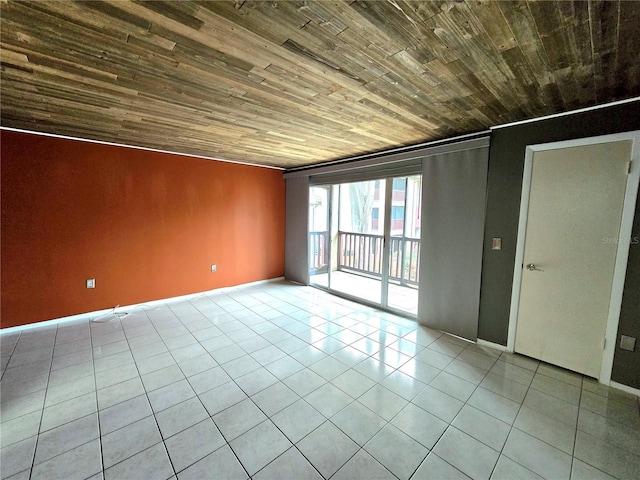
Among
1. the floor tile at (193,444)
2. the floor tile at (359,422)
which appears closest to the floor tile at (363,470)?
the floor tile at (359,422)

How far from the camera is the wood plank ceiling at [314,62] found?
1.25m

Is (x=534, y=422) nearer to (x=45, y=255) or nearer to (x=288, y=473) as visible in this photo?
(x=288, y=473)

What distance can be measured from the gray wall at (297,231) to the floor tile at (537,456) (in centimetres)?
400

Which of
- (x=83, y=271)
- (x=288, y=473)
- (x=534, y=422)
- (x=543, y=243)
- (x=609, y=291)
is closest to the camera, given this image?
(x=288, y=473)

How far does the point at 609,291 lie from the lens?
226cm

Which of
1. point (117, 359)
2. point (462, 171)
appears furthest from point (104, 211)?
point (462, 171)

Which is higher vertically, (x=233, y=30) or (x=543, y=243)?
(x=233, y=30)

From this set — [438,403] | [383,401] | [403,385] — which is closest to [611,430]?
[438,403]

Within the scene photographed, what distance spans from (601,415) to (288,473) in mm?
2310

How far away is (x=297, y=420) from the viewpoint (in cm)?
186

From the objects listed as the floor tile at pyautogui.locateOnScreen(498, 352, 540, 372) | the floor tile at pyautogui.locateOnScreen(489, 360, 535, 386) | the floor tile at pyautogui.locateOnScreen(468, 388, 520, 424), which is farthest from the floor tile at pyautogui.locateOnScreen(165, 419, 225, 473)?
the floor tile at pyautogui.locateOnScreen(498, 352, 540, 372)

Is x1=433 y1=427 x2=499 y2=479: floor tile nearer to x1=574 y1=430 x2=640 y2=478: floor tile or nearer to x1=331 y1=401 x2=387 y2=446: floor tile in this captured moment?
x1=331 y1=401 x2=387 y2=446: floor tile

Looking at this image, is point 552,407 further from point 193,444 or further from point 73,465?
point 73,465

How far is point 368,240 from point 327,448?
464 centimetres
